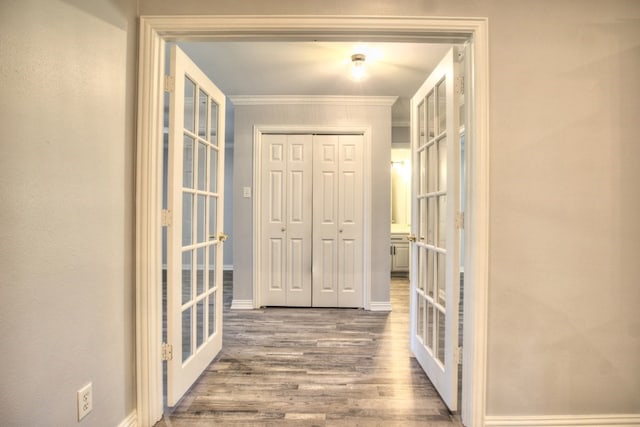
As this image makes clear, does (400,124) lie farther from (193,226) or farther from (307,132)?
(193,226)

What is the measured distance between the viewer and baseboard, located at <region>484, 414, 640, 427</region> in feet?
5.07

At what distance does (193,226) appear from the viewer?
76.9 inches

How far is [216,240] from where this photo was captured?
2281 millimetres

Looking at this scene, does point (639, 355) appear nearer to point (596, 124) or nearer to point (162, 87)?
point (596, 124)

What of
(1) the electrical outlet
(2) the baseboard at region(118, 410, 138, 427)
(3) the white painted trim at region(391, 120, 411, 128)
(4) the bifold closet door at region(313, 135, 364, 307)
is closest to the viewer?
(1) the electrical outlet

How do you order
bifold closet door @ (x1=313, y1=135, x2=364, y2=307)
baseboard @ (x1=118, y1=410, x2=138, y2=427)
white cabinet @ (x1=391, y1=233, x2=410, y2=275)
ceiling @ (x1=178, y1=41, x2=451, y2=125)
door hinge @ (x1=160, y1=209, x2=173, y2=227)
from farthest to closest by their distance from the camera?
white cabinet @ (x1=391, y1=233, x2=410, y2=275), bifold closet door @ (x1=313, y1=135, x2=364, y2=307), ceiling @ (x1=178, y1=41, x2=451, y2=125), door hinge @ (x1=160, y1=209, x2=173, y2=227), baseboard @ (x1=118, y1=410, x2=138, y2=427)

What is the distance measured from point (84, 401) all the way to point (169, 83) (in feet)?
4.75

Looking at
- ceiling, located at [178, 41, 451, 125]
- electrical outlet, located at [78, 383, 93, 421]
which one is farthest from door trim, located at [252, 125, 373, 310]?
electrical outlet, located at [78, 383, 93, 421]

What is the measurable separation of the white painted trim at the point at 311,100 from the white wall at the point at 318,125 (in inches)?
1.7

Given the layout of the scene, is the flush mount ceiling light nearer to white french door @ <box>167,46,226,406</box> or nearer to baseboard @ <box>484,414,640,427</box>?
white french door @ <box>167,46,226,406</box>

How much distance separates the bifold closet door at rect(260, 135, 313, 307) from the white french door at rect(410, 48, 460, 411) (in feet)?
4.90

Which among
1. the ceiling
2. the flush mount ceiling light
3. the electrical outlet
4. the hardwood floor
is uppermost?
the ceiling

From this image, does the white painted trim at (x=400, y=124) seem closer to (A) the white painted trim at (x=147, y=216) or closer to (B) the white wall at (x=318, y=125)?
(B) the white wall at (x=318, y=125)

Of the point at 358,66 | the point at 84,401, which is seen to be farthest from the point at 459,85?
the point at 84,401
